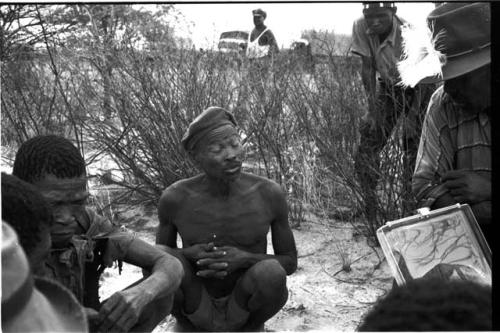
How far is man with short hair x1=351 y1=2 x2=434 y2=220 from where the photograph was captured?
16.8ft

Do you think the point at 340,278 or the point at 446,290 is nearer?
the point at 446,290

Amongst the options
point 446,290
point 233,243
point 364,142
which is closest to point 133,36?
point 364,142

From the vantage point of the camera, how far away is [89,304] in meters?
3.23

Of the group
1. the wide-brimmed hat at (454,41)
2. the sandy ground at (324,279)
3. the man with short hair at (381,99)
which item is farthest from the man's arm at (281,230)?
the man with short hair at (381,99)

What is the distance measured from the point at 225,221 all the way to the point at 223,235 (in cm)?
7

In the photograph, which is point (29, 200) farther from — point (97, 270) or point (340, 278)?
point (340, 278)

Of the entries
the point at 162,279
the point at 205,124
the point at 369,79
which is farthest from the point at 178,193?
the point at 369,79

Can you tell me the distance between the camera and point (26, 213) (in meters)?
2.43

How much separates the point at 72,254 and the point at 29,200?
0.70 metres

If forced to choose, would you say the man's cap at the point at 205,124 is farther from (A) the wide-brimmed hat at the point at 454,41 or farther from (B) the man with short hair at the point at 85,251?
(A) the wide-brimmed hat at the point at 454,41

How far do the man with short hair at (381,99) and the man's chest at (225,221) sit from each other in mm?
1483

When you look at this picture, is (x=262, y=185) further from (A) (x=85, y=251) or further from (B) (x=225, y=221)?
(A) (x=85, y=251)

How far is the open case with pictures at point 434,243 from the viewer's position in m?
3.04

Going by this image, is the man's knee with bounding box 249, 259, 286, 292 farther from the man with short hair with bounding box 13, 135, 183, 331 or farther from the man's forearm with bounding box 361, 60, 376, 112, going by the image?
the man's forearm with bounding box 361, 60, 376, 112
